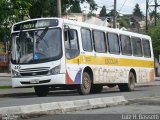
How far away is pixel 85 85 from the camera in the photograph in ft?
76.3

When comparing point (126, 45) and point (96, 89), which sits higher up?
point (126, 45)

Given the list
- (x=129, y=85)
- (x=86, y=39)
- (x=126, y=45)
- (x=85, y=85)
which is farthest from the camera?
(x=129, y=85)

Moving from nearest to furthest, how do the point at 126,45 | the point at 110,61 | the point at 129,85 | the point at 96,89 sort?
the point at 110,61 < the point at 96,89 < the point at 126,45 < the point at 129,85

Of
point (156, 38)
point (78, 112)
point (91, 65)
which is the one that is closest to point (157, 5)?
point (156, 38)

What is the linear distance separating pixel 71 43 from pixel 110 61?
13.8ft

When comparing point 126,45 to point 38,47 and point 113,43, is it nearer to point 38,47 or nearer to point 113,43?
point 113,43

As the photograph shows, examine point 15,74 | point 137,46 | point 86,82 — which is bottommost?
point 86,82

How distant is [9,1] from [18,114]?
1702cm

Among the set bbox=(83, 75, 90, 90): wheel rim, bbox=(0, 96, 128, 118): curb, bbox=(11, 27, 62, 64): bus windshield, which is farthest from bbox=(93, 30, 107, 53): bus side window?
bbox=(0, 96, 128, 118): curb

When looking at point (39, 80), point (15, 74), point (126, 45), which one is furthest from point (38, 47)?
point (126, 45)

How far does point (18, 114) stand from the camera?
12656 mm

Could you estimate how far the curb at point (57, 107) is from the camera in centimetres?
1278

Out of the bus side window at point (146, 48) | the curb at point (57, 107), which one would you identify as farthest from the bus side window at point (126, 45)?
the curb at point (57, 107)

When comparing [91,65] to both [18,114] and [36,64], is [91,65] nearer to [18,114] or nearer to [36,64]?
[36,64]
